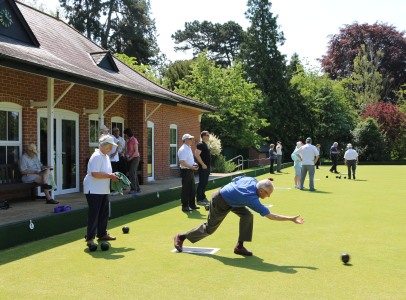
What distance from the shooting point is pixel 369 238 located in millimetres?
7629

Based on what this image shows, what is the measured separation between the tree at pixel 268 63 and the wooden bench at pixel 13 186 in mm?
30508

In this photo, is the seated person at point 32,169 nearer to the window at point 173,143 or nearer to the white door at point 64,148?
the white door at point 64,148

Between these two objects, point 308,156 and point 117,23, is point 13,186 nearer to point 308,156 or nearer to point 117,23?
point 308,156

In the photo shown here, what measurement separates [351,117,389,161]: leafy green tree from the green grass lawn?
3219 centimetres

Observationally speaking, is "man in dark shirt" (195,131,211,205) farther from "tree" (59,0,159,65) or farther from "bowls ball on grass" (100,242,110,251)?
"tree" (59,0,159,65)

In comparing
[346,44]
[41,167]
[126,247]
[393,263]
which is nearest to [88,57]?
[41,167]

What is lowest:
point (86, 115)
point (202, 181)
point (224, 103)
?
point (202, 181)

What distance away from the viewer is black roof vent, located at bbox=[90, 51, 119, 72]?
15.3 metres

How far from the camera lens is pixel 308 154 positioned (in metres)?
15.4

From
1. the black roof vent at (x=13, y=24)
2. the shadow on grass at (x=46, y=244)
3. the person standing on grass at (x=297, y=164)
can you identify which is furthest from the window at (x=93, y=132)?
the person standing on grass at (x=297, y=164)

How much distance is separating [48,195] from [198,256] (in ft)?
17.8

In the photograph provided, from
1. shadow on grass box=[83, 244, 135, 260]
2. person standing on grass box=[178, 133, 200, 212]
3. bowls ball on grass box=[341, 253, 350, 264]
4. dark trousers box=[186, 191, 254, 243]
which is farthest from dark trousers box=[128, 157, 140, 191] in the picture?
bowls ball on grass box=[341, 253, 350, 264]

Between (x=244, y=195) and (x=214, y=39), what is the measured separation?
5346 cm

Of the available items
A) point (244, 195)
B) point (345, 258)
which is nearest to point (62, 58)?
point (244, 195)
